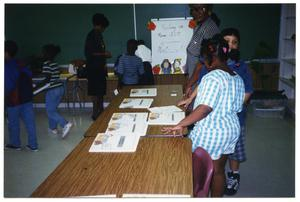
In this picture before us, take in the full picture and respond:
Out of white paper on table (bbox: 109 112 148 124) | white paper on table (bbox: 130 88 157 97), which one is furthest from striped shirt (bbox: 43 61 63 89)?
white paper on table (bbox: 109 112 148 124)

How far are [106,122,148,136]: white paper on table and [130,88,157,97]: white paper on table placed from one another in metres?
0.95

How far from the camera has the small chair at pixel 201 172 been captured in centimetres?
146

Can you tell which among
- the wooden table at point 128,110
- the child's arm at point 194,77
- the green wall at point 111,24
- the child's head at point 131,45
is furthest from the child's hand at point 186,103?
the green wall at point 111,24

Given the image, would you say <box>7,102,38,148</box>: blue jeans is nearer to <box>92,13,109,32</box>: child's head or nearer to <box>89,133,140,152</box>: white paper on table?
<box>92,13,109,32</box>: child's head

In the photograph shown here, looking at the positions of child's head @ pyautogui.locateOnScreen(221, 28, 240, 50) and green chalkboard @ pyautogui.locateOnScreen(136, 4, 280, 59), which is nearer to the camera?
child's head @ pyautogui.locateOnScreen(221, 28, 240, 50)

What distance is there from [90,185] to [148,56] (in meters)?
4.52

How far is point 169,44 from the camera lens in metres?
5.66

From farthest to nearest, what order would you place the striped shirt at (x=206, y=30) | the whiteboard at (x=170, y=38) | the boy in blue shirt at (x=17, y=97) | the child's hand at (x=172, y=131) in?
the whiteboard at (x=170, y=38) < the boy in blue shirt at (x=17, y=97) < the striped shirt at (x=206, y=30) < the child's hand at (x=172, y=131)

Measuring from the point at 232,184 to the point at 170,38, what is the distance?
350cm

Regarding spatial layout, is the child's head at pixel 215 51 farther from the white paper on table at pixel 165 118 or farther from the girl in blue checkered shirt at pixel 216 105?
the white paper on table at pixel 165 118

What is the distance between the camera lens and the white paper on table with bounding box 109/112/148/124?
2.17m

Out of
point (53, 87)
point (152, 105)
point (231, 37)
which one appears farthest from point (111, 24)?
point (231, 37)

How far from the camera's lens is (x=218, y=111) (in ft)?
5.87

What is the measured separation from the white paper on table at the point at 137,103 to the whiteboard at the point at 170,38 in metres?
2.98
